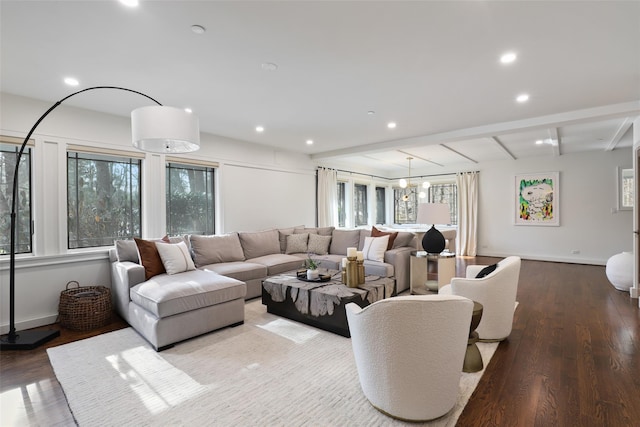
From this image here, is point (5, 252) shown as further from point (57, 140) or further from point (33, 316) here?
point (57, 140)

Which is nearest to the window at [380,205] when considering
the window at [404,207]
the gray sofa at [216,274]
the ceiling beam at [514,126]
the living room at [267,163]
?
the window at [404,207]

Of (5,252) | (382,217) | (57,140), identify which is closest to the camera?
(5,252)

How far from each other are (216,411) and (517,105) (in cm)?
428

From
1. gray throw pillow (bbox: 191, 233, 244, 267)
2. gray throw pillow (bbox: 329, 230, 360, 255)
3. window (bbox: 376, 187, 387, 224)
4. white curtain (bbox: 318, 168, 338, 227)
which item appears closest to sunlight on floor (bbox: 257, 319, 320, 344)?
gray throw pillow (bbox: 191, 233, 244, 267)

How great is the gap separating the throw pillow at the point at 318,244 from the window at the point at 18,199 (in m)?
3.78

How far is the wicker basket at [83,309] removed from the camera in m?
3.30

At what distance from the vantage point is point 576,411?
1.93 m

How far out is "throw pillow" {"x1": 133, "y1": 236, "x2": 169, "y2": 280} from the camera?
11.5 ft

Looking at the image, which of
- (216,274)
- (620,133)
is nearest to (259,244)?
(216,274)

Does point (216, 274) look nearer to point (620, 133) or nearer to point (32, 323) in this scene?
point (32, 323)

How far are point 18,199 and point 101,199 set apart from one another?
2.61ft

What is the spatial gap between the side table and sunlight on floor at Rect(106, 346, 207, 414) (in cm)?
327

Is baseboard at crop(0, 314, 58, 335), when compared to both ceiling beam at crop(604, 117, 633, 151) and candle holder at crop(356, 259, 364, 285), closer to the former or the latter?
candle holder at crop(356, 259, 364, 285)

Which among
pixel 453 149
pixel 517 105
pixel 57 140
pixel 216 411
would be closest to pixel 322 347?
pixel 216 411
